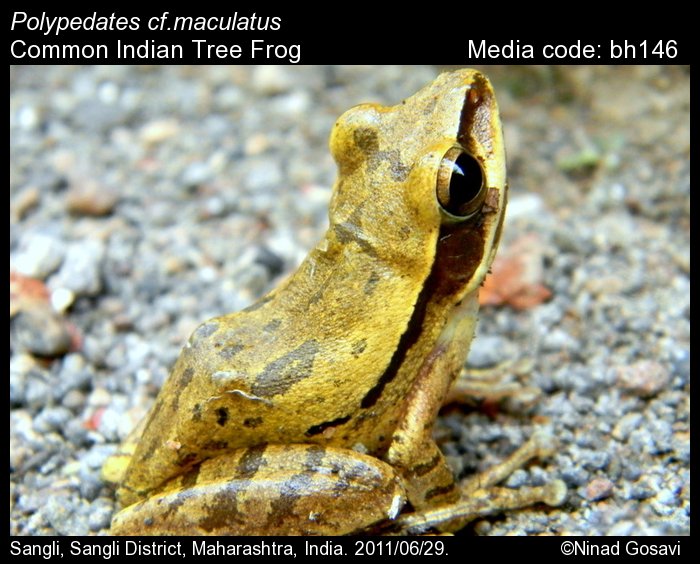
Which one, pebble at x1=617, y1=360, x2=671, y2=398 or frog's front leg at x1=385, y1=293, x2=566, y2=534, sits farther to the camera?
pebble at x1=617, y1=360, x2=671, y2=398

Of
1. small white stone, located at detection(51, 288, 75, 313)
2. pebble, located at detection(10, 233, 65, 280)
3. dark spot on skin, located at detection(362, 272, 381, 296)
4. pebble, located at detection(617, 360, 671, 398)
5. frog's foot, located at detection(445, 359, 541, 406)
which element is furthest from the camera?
pebble, located at detection(10, 233, 65, 280)

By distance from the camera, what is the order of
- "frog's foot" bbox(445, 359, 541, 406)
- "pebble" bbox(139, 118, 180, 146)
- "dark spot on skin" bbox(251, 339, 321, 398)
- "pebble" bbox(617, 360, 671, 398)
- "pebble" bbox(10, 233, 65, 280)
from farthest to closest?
"pebble" bbox(139, 118, 180, 146) → "pebble" bbox(10, 233, 65, 280) → "frog's foot" bbox(445, 359, 541, 406) → "pebble" bbox(617, 360, 671, 398) → "dark spot on skin" bbox(251, 339, 321, 398)

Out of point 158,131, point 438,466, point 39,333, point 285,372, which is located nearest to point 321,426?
point 285,372

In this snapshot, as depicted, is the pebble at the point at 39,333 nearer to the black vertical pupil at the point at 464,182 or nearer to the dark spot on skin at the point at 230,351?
the dark spot on skin at the point at 230,351

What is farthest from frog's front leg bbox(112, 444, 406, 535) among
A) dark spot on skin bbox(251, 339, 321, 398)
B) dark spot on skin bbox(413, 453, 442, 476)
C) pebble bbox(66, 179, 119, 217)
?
pebble bbox(66, 179, 119, 217)

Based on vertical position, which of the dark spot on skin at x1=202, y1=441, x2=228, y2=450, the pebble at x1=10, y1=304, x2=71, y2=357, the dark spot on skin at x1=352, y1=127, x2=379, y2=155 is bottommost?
the dark spot on skin at x1=202, y1=441, x2=228, y2=450

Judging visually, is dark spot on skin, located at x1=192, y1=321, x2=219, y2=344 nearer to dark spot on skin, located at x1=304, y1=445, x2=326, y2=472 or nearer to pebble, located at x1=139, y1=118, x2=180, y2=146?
dark spot on skin, located at x1=304, y1=445, x2=326, y2=472
